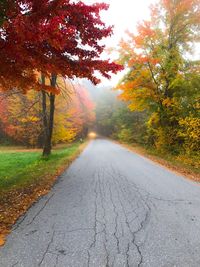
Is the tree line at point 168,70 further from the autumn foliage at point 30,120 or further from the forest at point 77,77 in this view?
the autumn foliage at point 30,120

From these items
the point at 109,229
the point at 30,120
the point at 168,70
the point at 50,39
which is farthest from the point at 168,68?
the point at 30,120

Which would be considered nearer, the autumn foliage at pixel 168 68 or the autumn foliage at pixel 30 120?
the autumn foliage at pixel 168 68

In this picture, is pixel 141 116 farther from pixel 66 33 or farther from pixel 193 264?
pixel 193 264

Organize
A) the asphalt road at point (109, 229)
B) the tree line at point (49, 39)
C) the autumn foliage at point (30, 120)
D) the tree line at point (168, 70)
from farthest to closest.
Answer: the autumn foliage at point (30, 120) < the tree line at point (168, 70) < the tree line at point (49, 39) < the asphalt road at point (109, 229)

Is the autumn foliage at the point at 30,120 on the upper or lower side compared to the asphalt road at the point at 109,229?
upper

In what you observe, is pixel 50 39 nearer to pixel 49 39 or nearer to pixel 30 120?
pixel 49 39

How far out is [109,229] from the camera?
4.72m

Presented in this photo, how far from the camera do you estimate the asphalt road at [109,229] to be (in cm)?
367

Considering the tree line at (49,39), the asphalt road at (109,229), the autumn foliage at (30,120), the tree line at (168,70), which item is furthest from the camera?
the autumn foliage at (30,120)

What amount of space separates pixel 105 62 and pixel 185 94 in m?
11.5

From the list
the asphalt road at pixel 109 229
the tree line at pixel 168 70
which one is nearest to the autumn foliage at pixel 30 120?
the tree line at pixel 168 70

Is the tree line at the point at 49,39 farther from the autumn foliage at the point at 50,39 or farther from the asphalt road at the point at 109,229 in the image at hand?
the asphalt road at the point at 109,229

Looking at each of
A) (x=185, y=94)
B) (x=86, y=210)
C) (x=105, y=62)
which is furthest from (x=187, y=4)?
(x=86, y=210)

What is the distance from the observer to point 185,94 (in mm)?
17297
